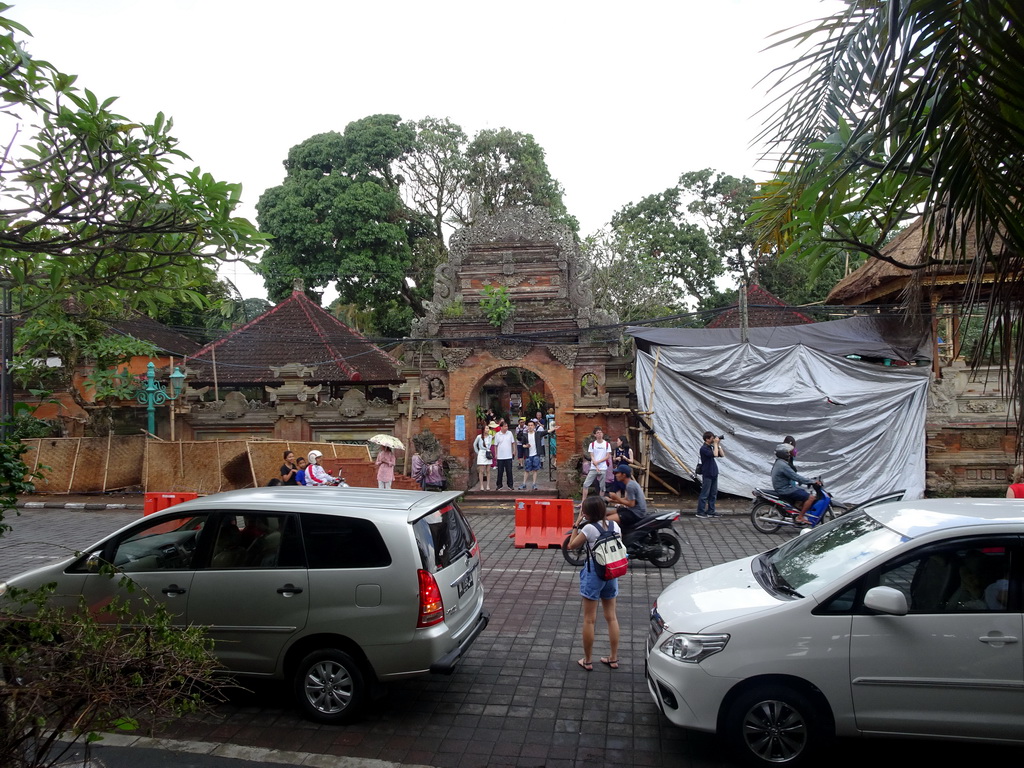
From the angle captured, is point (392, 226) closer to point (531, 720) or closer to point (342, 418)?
point (342, 418)

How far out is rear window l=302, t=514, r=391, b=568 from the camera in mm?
5332

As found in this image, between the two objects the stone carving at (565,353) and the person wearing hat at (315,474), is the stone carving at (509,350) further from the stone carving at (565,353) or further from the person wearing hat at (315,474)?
the person wearing hat at (315,474)

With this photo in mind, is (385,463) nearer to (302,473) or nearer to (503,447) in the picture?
(302,473)

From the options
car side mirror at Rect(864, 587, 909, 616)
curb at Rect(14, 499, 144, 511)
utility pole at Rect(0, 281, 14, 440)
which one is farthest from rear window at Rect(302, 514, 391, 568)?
curb at Rect(14, 499, 144, 511)

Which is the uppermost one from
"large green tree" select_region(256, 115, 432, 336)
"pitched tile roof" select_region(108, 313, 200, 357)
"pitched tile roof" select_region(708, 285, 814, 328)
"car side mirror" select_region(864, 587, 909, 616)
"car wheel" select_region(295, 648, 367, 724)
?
"large green tree" select_region(256, 115, 432, 336)

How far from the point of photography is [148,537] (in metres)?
5.96

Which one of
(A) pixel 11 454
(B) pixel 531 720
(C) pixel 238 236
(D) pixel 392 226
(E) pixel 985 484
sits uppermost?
(D) pixel 392 226

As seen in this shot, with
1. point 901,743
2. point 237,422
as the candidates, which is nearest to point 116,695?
point 901,743

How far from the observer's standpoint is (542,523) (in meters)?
11.6

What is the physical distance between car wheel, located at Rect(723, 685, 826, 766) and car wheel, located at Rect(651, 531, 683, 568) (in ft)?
17.8

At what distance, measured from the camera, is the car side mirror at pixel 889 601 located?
168 inches

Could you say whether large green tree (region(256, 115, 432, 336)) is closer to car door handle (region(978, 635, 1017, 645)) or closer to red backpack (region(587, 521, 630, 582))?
red backpack (region(587, 521, 630, 582))

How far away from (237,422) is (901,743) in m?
18.0

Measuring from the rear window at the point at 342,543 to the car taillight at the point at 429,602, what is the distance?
306 millimetres
